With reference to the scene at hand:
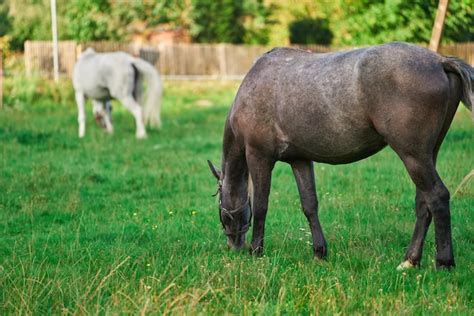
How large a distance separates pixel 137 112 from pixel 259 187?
10.5 m

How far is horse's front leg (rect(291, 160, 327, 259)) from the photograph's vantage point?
245 inches

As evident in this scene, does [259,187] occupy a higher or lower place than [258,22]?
higher

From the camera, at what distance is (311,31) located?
3672 cm

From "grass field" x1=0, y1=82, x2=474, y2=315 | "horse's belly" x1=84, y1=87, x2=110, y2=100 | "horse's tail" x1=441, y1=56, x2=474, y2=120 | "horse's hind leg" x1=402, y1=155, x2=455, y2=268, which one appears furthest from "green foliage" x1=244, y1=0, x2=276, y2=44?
"horse's hind leg" x1=402, y1=155, x2=455, y2=268

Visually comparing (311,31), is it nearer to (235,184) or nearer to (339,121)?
(235,184)

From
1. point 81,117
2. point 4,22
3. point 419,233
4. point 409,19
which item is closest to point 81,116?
point 81,117

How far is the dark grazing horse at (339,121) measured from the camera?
530 centimetres

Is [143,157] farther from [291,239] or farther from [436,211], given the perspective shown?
[436,211]

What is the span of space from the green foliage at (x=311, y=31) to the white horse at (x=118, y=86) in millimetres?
20453

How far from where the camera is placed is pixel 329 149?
231 inches

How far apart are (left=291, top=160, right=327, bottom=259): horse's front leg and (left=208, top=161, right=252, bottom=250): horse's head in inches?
26.1

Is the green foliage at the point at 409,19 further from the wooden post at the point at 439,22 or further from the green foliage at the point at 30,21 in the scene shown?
the green foliage at the point at 30,21

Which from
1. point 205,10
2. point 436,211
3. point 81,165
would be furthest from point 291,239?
point 205,10

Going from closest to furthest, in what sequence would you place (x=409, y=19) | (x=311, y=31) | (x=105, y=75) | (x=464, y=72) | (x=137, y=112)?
(x=464, y=72) < (x=409, y=19) < (x=137, y=112) < (x=105, y=75) < (x=311, y=31)
